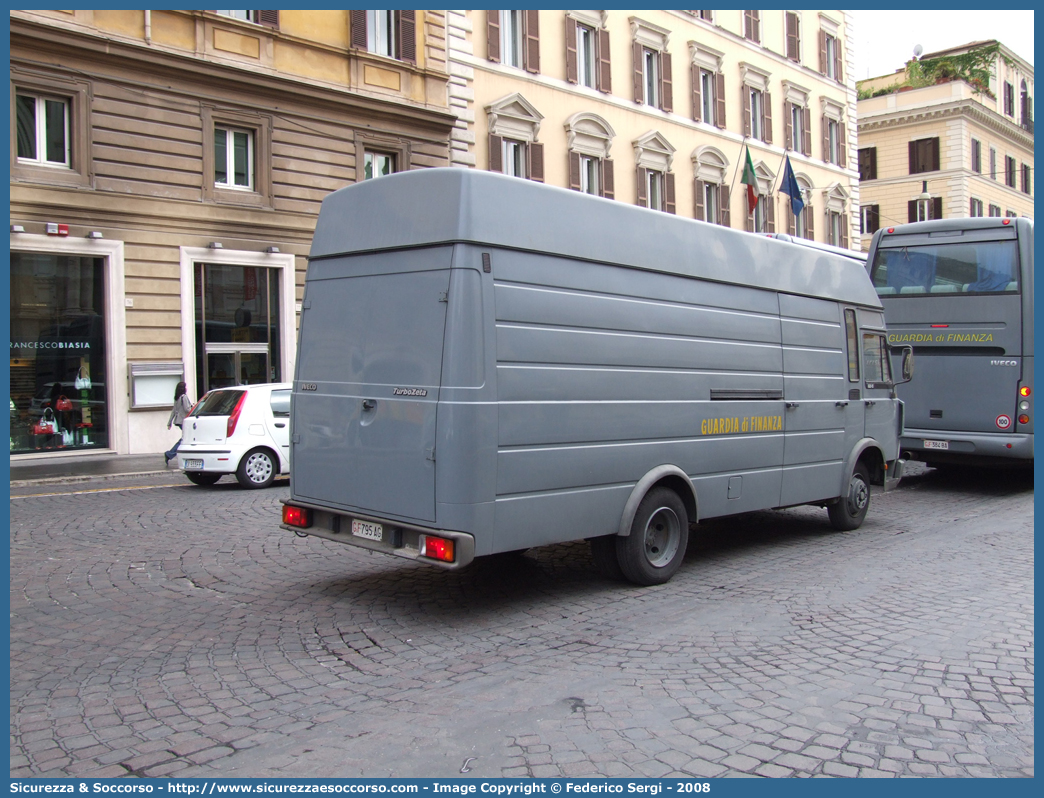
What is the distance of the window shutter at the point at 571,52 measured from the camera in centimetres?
2672

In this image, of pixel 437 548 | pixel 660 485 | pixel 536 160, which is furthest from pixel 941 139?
pixel 437 548

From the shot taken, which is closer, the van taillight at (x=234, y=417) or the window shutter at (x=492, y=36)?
the van taillight at (x=234, y=417)

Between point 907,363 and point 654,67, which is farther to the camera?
point 654,67

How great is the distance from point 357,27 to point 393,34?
3.99 ft

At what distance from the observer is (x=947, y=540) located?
9.23 metres

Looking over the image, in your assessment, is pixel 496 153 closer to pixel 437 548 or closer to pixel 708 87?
pixel 708 87

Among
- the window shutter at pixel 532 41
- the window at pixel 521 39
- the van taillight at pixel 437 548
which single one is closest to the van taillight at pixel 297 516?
the van taillight at pixel 437 548

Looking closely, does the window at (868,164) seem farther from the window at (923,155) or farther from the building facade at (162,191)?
the building facade at (162,191)

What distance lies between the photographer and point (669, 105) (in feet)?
98.5

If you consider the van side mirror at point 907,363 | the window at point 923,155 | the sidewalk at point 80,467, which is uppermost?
the window at point 923,155

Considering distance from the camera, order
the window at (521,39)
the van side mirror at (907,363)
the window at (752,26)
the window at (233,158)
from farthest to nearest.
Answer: the window at (752,26) < the window at (521,39) < the window at (233,158) < the van side mirror at (907,363)

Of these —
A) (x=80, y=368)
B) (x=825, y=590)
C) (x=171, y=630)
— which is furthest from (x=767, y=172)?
(x=171, y=630)

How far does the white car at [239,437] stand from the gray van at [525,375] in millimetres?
7001

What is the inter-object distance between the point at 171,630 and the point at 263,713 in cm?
178
